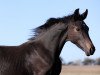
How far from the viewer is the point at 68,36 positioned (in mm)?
10555

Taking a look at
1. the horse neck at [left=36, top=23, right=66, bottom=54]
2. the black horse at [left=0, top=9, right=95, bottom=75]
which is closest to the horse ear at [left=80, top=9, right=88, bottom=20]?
the black horse at [left=0, top=9, right=95, bottom=75]

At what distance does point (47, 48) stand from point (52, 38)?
0.32m

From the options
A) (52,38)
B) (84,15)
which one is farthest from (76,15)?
(52,38)

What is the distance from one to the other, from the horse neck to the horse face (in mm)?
277

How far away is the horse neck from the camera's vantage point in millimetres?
10491

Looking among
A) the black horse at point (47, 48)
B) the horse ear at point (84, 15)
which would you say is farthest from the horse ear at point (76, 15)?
the horse ear at point (84, 15)

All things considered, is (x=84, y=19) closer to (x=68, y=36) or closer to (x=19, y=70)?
(x=68, y=36)

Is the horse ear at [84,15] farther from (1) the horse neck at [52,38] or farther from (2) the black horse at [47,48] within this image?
(1) the horse neck at [52,38]

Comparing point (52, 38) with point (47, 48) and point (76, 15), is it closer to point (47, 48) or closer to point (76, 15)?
point (47, 48)

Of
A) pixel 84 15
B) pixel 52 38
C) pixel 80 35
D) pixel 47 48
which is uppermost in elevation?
pixel 84 15

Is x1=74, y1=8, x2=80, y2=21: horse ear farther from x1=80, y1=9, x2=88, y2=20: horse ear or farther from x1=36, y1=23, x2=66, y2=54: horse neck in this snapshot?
x1=36, y1=23, x2=66, y2=54: horse neck

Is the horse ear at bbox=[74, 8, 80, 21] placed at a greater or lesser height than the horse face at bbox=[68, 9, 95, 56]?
greater

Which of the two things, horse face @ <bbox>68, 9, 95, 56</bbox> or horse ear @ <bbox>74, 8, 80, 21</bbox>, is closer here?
horse face @ <bbox>68, 9, 95, 56</bbox>

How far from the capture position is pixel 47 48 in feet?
34.3
